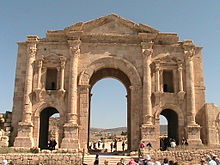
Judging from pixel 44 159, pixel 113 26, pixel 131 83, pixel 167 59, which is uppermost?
pixel 113 26

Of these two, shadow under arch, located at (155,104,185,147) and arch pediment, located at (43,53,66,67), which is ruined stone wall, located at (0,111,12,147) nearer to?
arch pediment, located at (43,53,66,67)

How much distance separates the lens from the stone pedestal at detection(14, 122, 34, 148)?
70.2ft

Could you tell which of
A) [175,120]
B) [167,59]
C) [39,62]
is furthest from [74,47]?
[175,120]

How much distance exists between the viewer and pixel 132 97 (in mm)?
23000

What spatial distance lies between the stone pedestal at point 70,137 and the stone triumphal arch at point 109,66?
0.07 m

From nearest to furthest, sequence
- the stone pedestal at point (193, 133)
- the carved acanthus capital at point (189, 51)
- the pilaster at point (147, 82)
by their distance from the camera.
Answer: the stone pedestal at point (193, 133) → the pilaster at point (147, 82) → the carved acanthus capital at point (189, 51)

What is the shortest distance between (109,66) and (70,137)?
6.36 m

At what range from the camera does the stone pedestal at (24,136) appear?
21.4 m

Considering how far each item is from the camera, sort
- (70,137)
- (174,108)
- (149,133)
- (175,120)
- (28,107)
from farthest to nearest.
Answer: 1. (175,120)
2. (174,108)
3. (28,107)
4. (149,133)
5. (70,137)

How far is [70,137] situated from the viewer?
21578mm

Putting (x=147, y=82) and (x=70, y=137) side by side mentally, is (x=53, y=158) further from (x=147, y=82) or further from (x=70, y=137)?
(x=147, y=82)

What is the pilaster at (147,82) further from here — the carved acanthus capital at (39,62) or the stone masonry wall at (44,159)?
the carved acanthus capital at (39,62)

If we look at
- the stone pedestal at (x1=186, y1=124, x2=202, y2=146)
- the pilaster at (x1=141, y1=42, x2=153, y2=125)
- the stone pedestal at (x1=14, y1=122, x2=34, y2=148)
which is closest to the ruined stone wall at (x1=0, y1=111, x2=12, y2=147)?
the stone pedestal at (x1=14, y1=122, x2=34, y2=148)

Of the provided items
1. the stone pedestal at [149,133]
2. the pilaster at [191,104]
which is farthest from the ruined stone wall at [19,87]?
the pilaster at [191,104]
